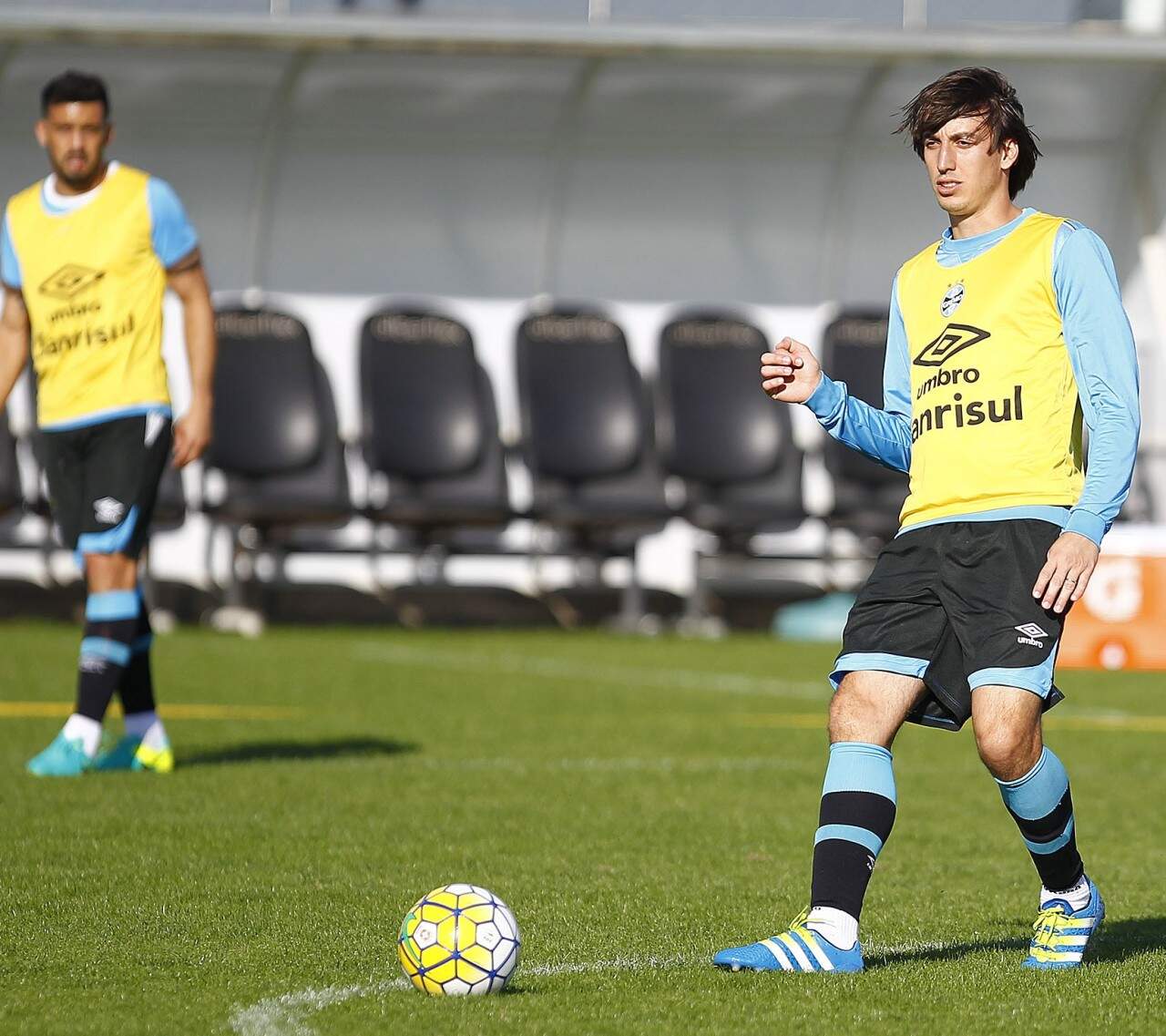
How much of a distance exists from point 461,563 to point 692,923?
9.25 meters

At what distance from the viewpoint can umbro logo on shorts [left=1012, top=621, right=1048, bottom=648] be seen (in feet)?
11.0

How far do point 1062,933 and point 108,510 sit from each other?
10.8 ft

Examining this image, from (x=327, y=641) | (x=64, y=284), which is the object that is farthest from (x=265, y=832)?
(x=327, y=641)

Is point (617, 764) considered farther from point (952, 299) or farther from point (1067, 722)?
point (952, 299)

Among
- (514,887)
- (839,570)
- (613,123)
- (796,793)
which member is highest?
(613,123)

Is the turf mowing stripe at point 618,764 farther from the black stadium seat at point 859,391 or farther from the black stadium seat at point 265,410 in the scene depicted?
the black stadium seat at point 859,391

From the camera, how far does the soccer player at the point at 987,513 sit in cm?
336

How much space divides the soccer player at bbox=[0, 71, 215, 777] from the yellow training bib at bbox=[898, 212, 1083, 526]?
3023mm

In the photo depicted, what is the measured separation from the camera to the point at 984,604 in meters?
3.39

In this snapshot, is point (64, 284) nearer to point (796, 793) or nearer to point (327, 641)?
point (796, 793)

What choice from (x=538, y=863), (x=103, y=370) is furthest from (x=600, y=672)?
(x=538, y=863)

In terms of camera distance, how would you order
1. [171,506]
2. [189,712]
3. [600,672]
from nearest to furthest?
[189,712] < [600,672] < [171,506]

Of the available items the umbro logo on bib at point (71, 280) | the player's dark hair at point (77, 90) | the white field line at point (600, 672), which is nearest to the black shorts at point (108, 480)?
the umbro logo on bib at point (71, 280)

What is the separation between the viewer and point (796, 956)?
132 inches
